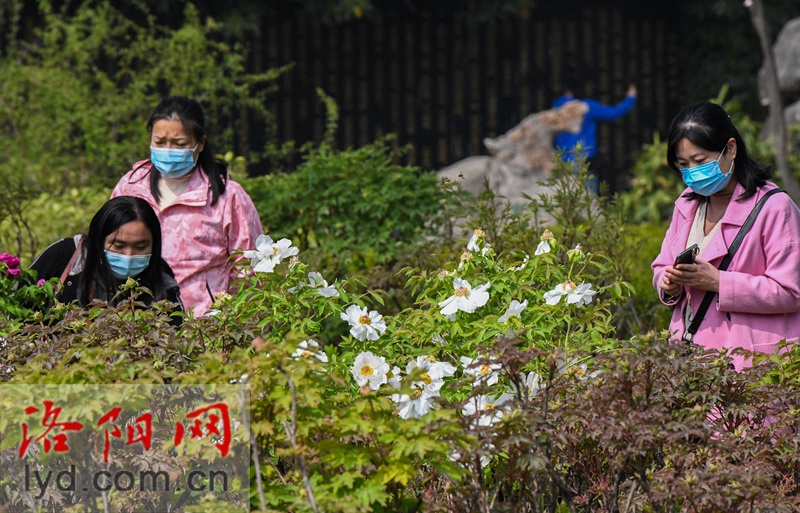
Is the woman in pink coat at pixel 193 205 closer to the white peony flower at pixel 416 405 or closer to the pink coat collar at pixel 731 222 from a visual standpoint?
the white peony flower at pixel 416 405

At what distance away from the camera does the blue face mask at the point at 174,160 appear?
4320 millimetres

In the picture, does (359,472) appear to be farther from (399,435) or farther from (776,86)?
(776,86)

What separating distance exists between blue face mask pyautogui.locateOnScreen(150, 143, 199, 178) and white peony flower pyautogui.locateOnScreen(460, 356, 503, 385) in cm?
165

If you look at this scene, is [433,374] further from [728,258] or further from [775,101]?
[775,101]

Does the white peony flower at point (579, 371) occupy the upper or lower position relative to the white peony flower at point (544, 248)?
lower

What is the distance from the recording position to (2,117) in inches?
343

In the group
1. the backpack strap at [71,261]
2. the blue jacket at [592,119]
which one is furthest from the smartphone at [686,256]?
the blue jacket at [592,119]

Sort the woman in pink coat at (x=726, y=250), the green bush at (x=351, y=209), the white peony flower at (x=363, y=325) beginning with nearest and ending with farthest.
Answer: the white peony flower at (x=363, y=325) < the woman in pink coat at (x=726, y=250) < the green bush at (x=351, y=209)

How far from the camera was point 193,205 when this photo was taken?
4309 mm

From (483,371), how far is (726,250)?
1.06m

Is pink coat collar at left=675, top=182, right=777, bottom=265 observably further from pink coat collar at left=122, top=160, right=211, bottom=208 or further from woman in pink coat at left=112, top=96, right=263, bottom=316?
pink coat collar at left=122, top=160, right=211, bottom=208

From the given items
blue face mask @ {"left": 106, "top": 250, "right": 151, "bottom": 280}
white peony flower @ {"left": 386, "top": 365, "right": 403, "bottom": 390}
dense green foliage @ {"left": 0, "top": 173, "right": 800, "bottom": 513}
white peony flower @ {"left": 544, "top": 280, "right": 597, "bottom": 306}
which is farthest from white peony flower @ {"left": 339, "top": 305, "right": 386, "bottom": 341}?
blue face mask @ {"left": 106, "top": 250, "right": 151, "bottom": 280}

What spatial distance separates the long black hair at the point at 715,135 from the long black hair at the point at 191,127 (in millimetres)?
1697

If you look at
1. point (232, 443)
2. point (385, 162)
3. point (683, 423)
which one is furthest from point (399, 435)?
point (385, 162)
